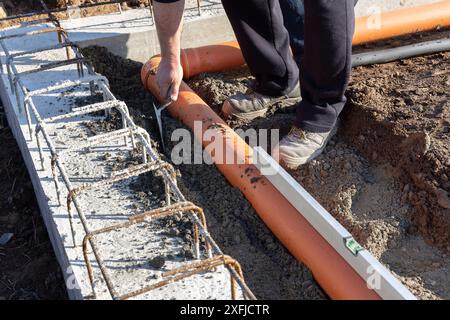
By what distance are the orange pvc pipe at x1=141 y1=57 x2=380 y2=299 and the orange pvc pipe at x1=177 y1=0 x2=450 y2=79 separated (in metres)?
0.39

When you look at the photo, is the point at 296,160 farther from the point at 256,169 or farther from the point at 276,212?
the point at 276,212

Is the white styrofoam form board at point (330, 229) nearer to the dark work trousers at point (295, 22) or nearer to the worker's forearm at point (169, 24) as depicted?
the worker's forearm at point (169, 24)

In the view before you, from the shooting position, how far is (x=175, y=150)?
147 inches

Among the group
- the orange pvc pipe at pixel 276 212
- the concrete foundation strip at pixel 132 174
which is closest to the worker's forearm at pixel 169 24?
the concrete foundation strip at pixel 132 174

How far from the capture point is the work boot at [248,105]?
155 inches

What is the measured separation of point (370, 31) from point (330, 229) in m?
2.21

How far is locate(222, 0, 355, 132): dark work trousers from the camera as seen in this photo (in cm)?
330

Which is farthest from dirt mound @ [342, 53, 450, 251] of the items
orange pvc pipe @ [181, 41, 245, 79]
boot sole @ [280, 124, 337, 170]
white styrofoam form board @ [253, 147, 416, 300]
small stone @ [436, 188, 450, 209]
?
orange pvc pipe @ [181, 41, 245, 79]

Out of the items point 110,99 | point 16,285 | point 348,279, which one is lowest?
point 16,285

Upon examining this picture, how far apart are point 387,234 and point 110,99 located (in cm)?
155

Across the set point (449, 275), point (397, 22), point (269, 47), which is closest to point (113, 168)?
point (269, 47)

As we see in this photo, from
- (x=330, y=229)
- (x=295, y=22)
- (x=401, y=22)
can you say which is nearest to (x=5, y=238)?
(x=330, y=229)

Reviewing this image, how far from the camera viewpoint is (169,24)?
3.17 meters

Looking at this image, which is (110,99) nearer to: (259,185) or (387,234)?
(259,185)
